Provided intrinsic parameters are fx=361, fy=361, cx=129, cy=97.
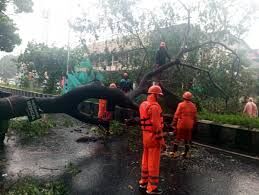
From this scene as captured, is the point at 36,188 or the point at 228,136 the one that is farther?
the point at 228,136

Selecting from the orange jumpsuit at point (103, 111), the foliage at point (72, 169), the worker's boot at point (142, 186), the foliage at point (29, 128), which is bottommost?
the foliage at point (72, 169)

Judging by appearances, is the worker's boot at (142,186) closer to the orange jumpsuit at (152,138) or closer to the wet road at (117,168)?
the wet road at (117,168)

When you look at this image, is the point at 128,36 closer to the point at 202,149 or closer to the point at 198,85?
the point at 198,85

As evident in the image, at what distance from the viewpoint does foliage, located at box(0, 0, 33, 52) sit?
81.4ft

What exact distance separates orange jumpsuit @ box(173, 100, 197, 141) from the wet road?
0.67 m

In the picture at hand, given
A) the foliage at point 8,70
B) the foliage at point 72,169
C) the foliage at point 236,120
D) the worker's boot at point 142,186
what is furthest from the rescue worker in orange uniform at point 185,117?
the foliage at point 8,70

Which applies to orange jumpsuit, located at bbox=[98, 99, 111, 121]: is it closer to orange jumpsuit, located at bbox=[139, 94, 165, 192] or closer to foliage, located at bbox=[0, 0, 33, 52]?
orange jumpsuit, located at bbox=[139, 94, 165, 192]

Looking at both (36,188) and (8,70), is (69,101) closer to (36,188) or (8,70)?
(36,188)

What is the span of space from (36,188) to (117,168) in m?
2.45

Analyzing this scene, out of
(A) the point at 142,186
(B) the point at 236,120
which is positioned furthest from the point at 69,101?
(B) the point at 236,120

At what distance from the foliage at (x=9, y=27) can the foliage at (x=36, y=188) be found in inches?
784

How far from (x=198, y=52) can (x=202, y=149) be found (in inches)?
255

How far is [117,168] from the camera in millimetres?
7797

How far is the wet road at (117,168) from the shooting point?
655cm
